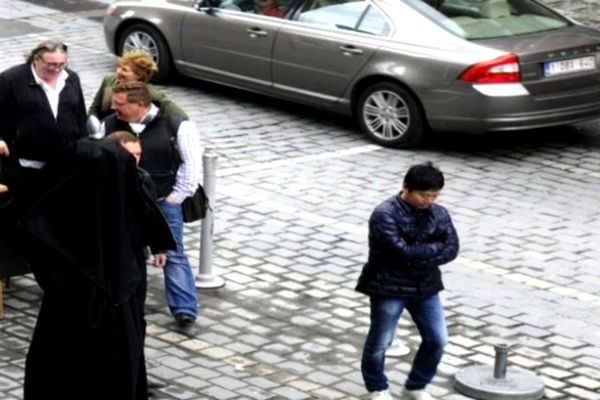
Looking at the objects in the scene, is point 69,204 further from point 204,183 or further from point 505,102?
point 505,102

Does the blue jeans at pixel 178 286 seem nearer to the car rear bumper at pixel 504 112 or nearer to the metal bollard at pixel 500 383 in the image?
the metal bollard at pixel 500 383

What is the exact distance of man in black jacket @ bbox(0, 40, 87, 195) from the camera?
1119 centimetres

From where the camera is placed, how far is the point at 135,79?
36.6 feet

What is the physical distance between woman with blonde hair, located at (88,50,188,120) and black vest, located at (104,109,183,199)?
176 mm

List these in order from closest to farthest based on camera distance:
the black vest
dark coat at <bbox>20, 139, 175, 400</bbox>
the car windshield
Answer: dark coat at <bbox>20, 139, 175, 400</bbox> → the black vest → the car windshield

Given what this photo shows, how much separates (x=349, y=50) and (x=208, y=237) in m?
4.66

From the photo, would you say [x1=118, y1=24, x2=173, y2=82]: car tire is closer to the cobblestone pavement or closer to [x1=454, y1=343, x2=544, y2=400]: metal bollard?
the cobblestone pavement

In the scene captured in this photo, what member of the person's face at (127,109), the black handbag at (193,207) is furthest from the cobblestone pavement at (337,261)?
the person's face at (127,109)

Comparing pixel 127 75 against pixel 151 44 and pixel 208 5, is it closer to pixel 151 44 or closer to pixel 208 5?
pixel 208 5

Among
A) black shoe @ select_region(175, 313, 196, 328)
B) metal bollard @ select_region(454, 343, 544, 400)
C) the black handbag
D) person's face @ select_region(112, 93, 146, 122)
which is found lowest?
Result: black shoe @ select_region(175, 313, 196, 328)

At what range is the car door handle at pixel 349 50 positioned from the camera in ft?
51.2

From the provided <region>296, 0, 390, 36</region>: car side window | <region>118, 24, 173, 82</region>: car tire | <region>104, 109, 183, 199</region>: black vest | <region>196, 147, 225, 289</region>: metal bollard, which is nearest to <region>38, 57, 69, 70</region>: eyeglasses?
<region>104, 109, 183, 199</region>: black vest

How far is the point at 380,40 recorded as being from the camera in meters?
15.5

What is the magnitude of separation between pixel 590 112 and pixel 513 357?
18.0ft
